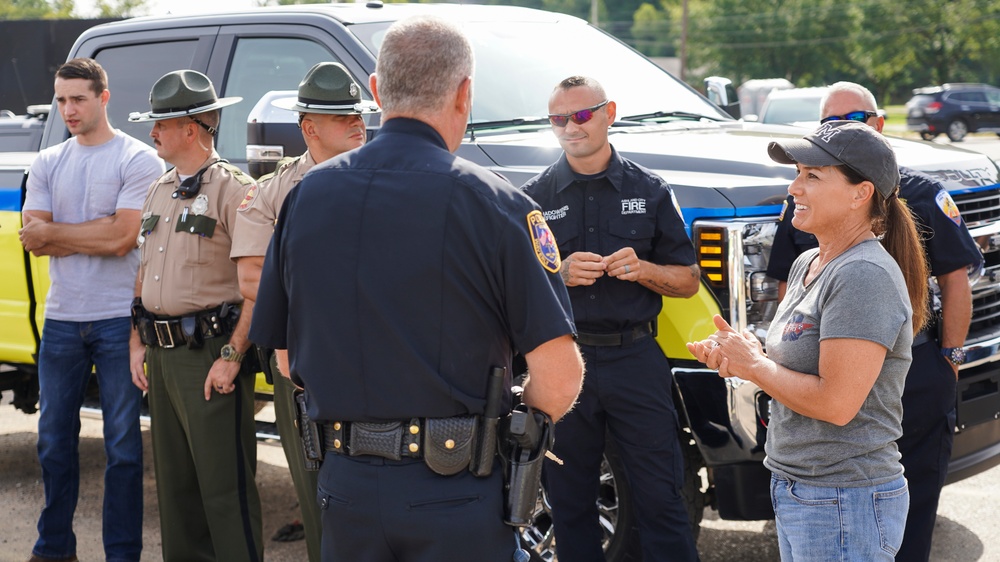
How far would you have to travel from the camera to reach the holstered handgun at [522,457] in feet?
8.00

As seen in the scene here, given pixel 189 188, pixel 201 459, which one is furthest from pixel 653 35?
pixel 201 459

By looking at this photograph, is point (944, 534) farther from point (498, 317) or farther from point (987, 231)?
point (498, 317)

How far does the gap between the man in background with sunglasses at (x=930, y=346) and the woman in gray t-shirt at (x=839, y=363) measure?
90 cm

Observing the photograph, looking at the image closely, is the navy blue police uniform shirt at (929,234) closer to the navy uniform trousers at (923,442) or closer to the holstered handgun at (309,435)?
the navy uniform trousers at (923,442)

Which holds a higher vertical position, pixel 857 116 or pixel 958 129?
pixel 857 116

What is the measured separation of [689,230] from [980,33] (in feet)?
184

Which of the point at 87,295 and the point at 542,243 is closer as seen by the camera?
the point at 542,243

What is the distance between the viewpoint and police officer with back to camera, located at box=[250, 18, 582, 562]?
232 centimetres

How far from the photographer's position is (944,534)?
4656 millimetres

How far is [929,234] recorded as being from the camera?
3607 mm

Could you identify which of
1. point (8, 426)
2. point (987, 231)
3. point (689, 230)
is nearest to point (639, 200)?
point (689, 230)

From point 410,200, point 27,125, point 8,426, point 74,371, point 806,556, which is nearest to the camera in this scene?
point 410,200

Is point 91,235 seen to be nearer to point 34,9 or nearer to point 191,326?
point 191,326

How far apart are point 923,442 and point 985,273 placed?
2.89 feet
